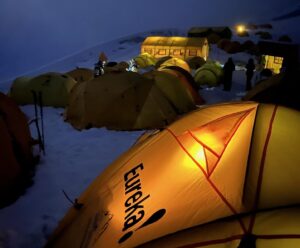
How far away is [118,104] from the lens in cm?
918

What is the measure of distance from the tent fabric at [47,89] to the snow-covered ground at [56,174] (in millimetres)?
558

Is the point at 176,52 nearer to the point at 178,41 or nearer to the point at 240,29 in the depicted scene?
the point at 178,41

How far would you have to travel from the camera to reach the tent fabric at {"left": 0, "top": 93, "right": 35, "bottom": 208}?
16.9 ft

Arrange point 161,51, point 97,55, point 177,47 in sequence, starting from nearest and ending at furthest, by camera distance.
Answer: point 177,47
point 161,51
point 97,55

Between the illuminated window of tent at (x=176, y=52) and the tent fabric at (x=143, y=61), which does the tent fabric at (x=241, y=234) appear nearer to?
the tent fabric at (x=143, y=61)

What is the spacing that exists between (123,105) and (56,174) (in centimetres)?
339

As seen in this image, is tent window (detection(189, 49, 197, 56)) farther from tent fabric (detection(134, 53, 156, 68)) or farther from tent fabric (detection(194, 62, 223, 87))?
tent fabric (detection(194, 62, 223, 87))

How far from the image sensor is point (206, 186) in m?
3.18

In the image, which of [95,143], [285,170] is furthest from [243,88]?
[285,170]

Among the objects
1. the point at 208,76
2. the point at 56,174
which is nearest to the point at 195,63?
the point at 208,76

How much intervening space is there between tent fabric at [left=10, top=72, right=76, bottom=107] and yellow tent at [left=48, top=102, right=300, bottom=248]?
874cm

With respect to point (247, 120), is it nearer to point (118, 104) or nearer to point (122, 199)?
point (122, 199)

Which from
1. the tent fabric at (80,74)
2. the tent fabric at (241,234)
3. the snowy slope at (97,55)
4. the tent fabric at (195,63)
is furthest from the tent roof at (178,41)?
the tent fabric at (241,234)

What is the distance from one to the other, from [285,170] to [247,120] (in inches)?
33.1
